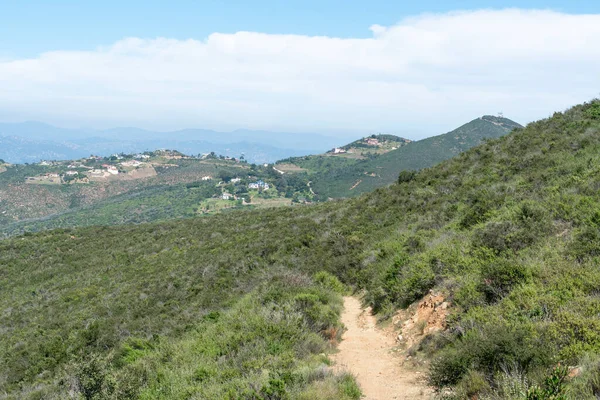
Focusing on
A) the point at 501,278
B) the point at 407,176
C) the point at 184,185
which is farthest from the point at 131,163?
the point at 501,278

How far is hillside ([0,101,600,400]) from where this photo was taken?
527 cm

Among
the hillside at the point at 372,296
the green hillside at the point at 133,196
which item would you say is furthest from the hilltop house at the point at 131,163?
the hillside at the point at 372,296

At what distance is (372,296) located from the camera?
36.3 ft

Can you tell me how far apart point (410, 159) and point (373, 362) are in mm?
97651

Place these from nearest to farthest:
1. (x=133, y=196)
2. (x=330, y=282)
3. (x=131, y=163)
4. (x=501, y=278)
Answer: (x=501, y=278) < (x=330, y=282) < (x=133, y=196) < (x=131, y=163)

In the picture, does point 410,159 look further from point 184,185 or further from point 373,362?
point 373,362

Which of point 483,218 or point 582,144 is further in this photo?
point 582,144

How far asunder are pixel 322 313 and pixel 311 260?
6.35 metres

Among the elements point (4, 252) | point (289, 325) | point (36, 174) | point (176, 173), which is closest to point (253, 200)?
point (176, 173)

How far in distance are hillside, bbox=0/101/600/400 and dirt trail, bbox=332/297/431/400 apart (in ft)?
1.08

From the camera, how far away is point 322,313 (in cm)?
910

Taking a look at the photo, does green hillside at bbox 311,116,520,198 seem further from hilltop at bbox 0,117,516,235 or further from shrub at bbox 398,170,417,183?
shrub at bbox 398,170,417,183

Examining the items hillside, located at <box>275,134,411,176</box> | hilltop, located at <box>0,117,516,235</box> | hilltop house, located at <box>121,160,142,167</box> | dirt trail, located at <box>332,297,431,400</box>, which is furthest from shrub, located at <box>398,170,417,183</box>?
hilltop house, located at <box>121,160,142,167</box>

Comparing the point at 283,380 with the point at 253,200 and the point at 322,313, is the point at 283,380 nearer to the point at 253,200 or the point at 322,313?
the point at 322,313
